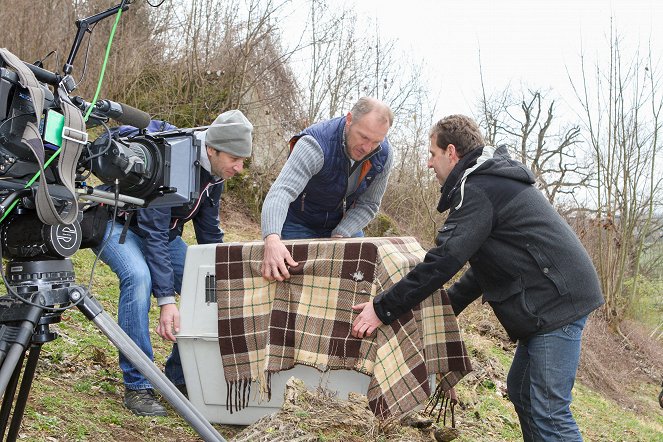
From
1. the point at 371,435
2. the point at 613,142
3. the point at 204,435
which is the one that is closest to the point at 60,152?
the point at 204,435

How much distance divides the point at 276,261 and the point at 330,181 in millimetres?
946

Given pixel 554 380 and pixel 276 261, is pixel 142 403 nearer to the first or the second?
pixel 276 261

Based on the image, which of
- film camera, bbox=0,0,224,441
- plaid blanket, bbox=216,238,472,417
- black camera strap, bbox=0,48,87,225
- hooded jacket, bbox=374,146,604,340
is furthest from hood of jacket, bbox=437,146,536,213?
black camera strap, bbox=0,48,87,225

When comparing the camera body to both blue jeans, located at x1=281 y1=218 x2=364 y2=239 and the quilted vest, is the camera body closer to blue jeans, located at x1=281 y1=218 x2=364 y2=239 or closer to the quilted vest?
the quilted vest

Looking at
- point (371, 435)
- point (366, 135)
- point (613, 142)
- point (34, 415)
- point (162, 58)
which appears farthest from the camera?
point (613, 142)

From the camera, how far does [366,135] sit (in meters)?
3.70

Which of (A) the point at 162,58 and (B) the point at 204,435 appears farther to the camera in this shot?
(A) the point at 162,58

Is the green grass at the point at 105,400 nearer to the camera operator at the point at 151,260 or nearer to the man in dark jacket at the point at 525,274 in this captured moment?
the camera operator at the point at 151,260

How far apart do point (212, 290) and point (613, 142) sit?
39.2 feet

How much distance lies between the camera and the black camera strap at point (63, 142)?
1.89 meters

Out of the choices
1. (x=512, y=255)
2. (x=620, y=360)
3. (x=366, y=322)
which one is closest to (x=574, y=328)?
A: (x=512, y=255)

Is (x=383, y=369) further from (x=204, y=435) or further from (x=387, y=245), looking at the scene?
(x=204, y=435)

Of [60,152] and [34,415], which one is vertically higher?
[60,152]

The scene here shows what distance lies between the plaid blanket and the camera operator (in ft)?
1.09
